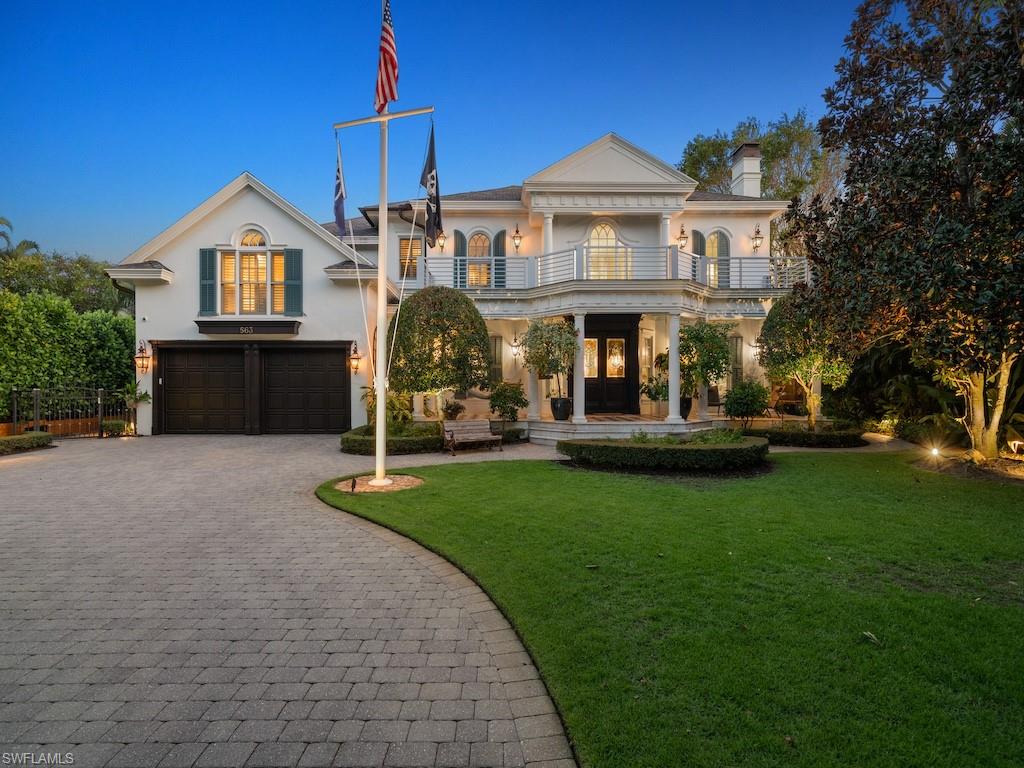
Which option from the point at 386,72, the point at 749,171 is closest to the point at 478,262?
the point at 386,72

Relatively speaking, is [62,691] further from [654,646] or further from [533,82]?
[533,82]

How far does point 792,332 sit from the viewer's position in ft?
43.5

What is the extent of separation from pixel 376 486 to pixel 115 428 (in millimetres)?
12880

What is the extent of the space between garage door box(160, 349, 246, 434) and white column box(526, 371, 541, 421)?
32.2 feet

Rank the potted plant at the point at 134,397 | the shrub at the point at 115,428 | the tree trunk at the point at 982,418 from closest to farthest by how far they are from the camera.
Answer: the tree trunk at the point at 982,418, the shrub at the point at 115,428, the potted plant at the point at 134,397

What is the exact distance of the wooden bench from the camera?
1240cm

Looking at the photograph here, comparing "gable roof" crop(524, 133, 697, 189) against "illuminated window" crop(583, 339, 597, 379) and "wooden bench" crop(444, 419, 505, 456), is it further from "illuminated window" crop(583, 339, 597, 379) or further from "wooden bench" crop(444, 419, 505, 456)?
"wooden bench" crop(444, 419, 505, 456)

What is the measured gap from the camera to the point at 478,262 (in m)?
17.9

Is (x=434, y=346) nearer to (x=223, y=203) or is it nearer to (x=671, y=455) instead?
(x=671, y=455)

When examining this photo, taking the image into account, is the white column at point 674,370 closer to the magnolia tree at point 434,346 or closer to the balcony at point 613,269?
the balcony at point 613,269

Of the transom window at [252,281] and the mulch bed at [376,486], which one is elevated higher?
the transom window at [252,281]

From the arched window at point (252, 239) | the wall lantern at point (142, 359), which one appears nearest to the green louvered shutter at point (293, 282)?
the arched window at point (252, 239)

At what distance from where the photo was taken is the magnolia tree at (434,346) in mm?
12211

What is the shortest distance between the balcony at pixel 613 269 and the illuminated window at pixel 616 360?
2437 mm
